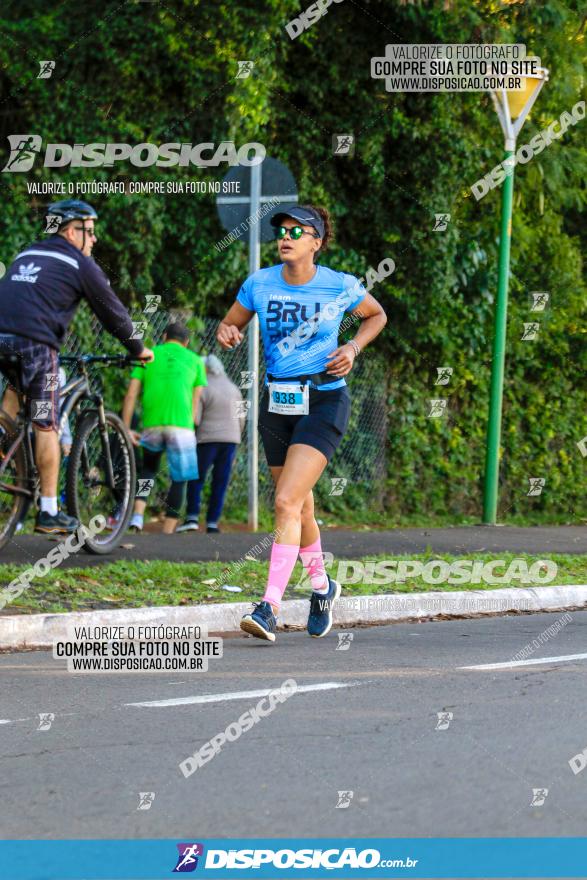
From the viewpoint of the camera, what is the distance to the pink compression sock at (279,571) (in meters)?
7.64

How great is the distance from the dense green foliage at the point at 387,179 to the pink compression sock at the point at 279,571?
647cm

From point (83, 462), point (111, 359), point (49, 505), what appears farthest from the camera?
point (83, 462)

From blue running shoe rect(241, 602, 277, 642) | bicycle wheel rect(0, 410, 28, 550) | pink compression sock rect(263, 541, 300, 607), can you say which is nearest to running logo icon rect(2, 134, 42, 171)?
bicycle wheel rect(0, 410, 28, 550)

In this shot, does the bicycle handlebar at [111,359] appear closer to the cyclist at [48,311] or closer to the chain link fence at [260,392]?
the cyclist at [48,311]

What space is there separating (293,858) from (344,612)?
4984mm

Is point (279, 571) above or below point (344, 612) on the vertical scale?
above

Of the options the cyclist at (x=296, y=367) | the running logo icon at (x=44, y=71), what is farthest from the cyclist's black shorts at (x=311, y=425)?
the running logo icon at (x=44, y=71)

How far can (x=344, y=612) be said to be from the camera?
895 cm

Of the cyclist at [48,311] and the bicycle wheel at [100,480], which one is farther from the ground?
the cyclist at [48,311]

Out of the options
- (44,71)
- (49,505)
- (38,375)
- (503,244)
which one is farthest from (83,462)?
(503,244)

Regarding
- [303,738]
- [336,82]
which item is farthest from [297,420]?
[336,82]

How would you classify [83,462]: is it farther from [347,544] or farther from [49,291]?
[347,544]

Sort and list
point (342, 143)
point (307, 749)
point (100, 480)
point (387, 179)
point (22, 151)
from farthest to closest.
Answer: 1. point (387, 179)
2. point (342, 143)
3. point (22, 151)
4. point (100, 480)
5. point (307, 749)

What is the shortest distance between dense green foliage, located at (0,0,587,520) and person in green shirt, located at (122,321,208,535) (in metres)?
1.73
